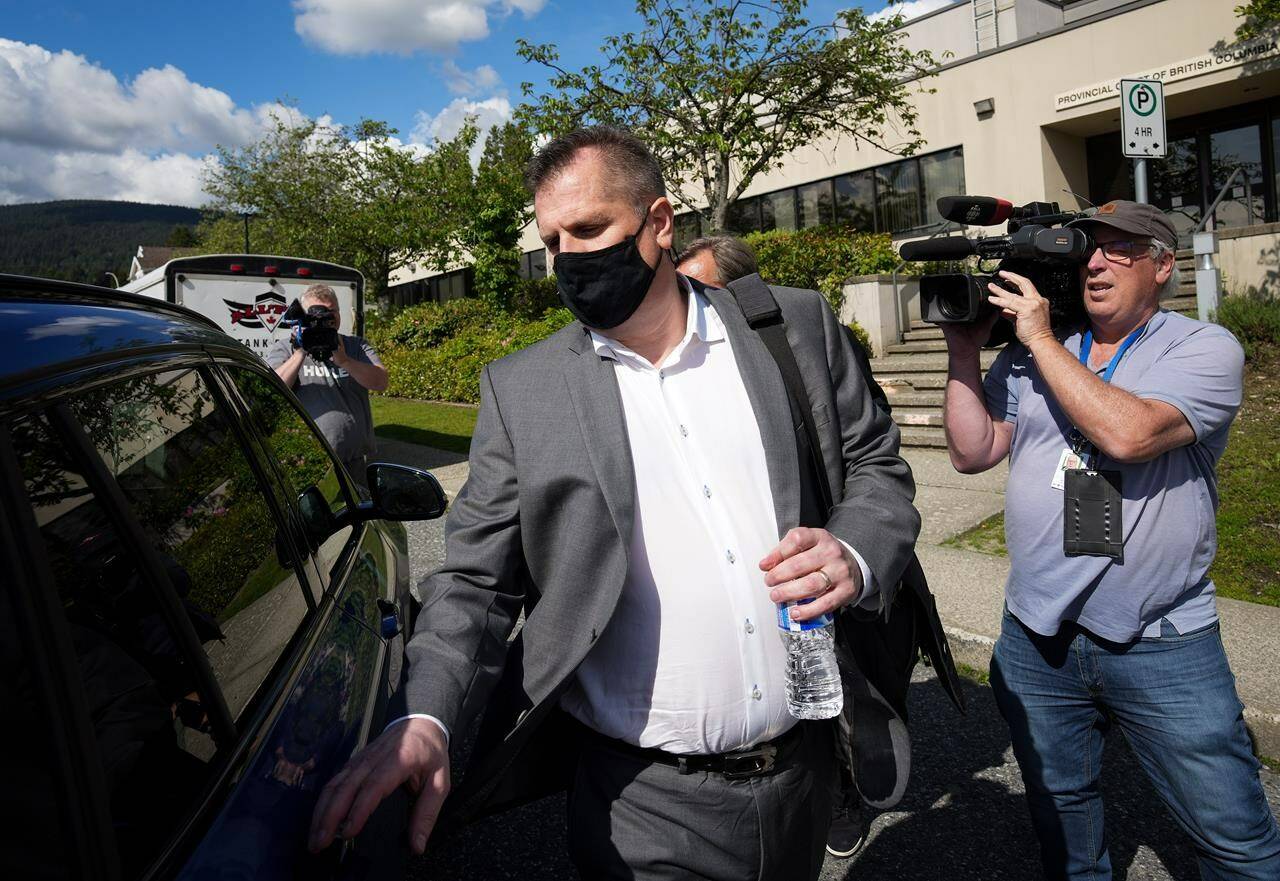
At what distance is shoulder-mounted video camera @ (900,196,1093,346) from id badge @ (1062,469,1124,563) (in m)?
0.49

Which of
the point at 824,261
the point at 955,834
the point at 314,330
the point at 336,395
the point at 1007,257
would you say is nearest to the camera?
the point at 1007,257

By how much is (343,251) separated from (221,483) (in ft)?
102

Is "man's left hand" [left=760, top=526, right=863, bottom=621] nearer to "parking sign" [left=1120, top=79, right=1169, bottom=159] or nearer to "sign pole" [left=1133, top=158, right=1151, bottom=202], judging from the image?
"parking sign" [left=1120, top=79, right=1169, bottom=159]

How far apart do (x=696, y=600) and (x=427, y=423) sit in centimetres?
1310

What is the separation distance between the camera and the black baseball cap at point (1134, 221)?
2.34 metres

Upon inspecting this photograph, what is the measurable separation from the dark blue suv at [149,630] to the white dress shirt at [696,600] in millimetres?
550

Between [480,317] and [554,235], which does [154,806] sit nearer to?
[554,235]

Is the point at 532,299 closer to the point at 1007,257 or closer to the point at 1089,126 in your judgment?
the point at 1089,126

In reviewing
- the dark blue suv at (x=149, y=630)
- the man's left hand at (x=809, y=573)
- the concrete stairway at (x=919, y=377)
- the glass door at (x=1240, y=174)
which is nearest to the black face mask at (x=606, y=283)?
the man's left hand at (x=809, y=573)

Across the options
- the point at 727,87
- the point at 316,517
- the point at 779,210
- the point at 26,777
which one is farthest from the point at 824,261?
the point at 26,777

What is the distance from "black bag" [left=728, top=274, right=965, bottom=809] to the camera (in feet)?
6.02

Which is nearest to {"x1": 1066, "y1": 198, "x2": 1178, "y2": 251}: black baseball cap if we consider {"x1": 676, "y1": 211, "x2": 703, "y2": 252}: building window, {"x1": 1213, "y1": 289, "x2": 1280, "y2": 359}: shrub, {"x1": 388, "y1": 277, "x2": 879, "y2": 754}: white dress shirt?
{"x1": 388, "y1": 277, "x2": 879, "y2": 754}: white dress shirt

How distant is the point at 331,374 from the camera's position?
6.32m

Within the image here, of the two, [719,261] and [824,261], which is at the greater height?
[824,261]
